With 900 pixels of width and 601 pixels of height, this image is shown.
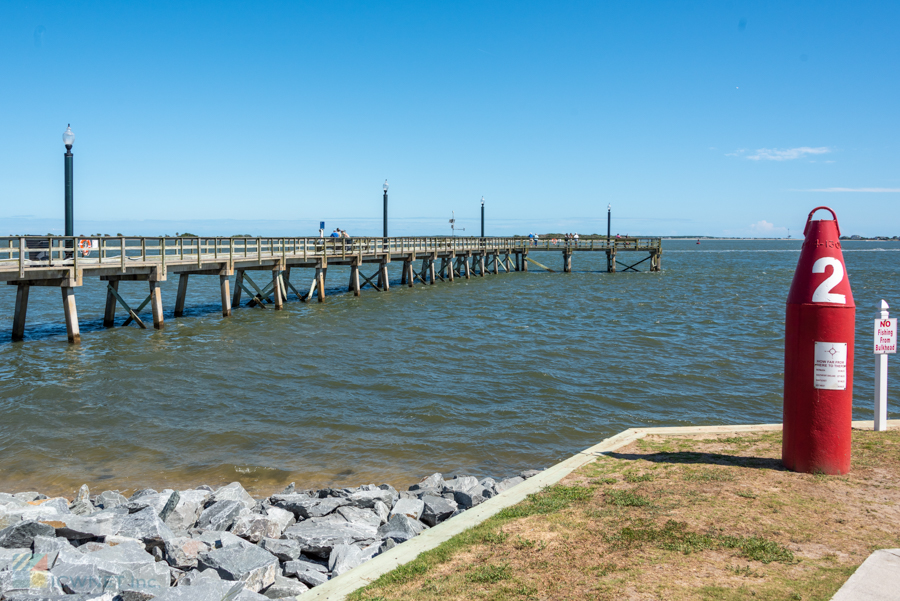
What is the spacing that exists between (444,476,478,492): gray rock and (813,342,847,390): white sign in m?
4.21

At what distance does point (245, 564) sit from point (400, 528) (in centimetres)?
187

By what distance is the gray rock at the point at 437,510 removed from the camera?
24.8 feet

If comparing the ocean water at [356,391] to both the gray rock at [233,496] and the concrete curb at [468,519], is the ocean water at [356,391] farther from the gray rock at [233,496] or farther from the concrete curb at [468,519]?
the concrete curb at [468,519]

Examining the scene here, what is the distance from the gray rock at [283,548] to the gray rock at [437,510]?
158cm

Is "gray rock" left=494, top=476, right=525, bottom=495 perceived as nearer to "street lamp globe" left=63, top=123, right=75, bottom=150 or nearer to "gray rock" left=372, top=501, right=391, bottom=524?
"gray rock" left=372, top=501, right=391, bottom=524

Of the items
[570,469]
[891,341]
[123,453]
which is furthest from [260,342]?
[891,341]

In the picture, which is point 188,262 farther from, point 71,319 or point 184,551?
point 184,551

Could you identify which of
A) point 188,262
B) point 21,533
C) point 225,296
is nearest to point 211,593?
point 21,533

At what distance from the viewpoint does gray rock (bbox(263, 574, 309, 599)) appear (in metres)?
5.45

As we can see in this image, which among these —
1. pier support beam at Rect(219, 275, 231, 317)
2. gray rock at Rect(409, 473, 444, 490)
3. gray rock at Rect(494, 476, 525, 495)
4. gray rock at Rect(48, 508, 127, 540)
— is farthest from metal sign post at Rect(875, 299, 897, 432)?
pier support beam at Rect(219, 275, 231, 317)

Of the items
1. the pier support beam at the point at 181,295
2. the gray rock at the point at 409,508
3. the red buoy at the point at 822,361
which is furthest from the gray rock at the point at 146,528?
the pier support beam at the point at 181,295

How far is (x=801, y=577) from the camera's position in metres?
4.78

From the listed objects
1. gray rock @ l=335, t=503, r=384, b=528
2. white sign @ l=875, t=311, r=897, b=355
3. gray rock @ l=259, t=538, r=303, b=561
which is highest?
white sign @ l=875, t=311, r=897, b=355

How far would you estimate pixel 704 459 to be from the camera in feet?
25.5
